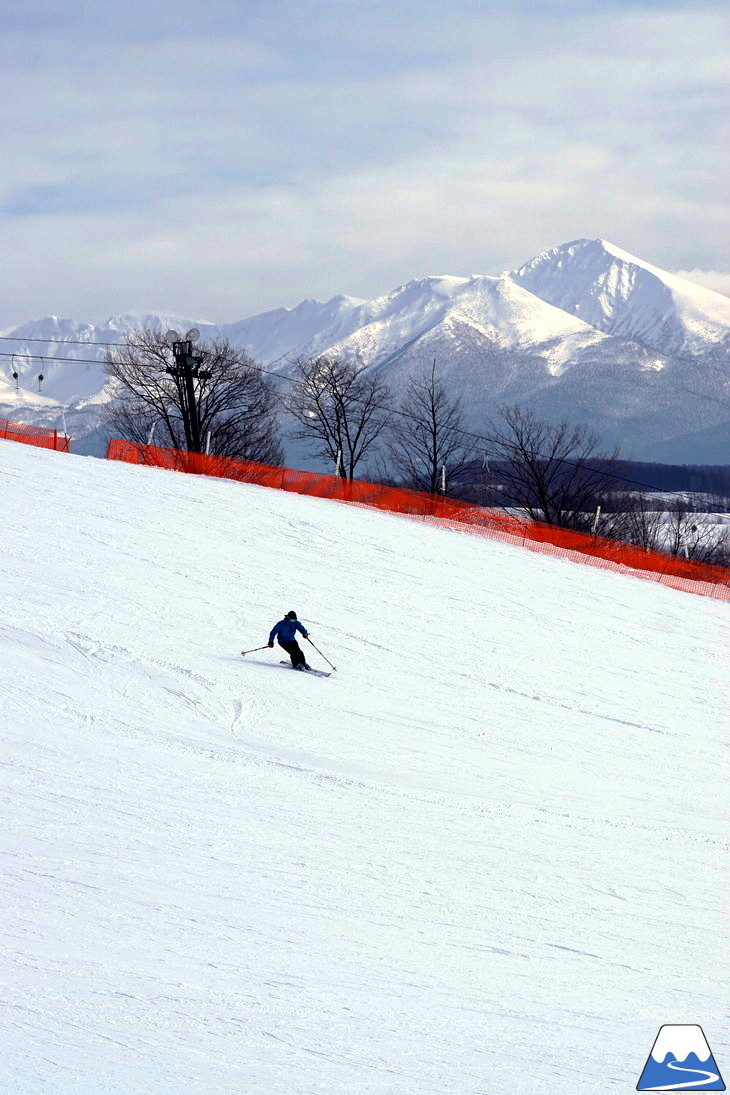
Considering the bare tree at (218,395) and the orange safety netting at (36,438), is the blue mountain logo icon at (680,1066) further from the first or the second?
the bare tree at (218,395)

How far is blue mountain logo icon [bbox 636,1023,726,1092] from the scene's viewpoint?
7.16 metres

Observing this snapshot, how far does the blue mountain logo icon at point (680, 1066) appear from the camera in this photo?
7.16 metres

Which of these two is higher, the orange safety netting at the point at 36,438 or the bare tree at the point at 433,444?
the bare tree at the point at 433,444

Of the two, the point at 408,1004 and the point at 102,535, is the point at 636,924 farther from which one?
the point at 102,535

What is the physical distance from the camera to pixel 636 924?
9789 millimetres

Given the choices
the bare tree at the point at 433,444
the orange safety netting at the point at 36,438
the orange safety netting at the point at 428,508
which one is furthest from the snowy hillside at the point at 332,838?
the bare tree at the point at 433,444

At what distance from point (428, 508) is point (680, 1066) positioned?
1151 inches

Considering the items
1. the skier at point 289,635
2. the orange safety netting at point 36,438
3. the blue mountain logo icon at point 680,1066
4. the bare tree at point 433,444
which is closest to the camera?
the blue mountain logo icon at point 680,1066

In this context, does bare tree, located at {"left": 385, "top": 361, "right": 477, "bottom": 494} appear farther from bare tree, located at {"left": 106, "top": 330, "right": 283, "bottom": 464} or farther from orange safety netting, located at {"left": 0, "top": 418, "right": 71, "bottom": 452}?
orange safety netting, located at {"left": 0, "top": 418, "right": 71, "bottom": 452}

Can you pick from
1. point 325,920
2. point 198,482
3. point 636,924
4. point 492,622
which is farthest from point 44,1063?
point 198,482

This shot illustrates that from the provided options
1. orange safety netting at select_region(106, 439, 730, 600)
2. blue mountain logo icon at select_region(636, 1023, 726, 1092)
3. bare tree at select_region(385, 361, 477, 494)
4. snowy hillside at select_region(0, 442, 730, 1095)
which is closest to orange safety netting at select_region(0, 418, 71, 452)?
orange safety netting at select_region(106, 439, 730, 600)

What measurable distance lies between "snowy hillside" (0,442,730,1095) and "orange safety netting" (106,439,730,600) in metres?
11.5

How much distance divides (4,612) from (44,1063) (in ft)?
35.6

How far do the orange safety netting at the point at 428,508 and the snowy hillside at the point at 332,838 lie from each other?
11479 millimetres
